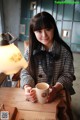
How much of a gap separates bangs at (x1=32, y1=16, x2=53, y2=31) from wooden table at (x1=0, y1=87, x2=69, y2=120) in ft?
1.45

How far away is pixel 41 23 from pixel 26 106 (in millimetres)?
542

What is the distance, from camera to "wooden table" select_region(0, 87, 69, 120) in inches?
37.0

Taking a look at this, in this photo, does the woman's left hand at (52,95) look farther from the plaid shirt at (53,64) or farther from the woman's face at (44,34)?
the woman's face at (44,34)

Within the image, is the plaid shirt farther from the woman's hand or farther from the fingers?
the fingers

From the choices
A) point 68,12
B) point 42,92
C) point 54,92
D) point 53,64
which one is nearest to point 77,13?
point 68,12

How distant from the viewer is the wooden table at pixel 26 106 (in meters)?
0.94

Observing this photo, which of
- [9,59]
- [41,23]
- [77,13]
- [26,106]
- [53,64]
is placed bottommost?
[26,106]

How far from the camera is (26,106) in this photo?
3.38ft

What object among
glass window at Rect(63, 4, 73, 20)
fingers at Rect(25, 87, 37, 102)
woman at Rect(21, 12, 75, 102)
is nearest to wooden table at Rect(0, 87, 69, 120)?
fingers at Rect(25, 87, 37, 102)

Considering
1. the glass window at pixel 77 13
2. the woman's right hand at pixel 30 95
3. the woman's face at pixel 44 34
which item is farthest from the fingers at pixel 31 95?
the glass window at pixel 77 13

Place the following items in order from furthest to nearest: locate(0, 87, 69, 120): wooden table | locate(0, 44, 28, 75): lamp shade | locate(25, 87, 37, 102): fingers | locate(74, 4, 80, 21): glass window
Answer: locate(74, 4, 80, 21): glass window → locate(25, 87, 37, 102): fingers → locate(0, 87, 69, 120): wooden table → locate(0, 44, 28, 75): lamp shade

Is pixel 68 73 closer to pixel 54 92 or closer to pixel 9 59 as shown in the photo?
pixel 54 92

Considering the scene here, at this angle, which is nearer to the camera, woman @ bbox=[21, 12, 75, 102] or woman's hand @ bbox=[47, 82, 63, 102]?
woman's hand @ bbox=[47, 82, 63, 102]

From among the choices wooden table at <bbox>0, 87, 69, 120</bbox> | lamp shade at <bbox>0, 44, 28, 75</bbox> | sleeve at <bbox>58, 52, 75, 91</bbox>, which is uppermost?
lamp shade at <bbox>0, 44, 28, 75</bbox>
